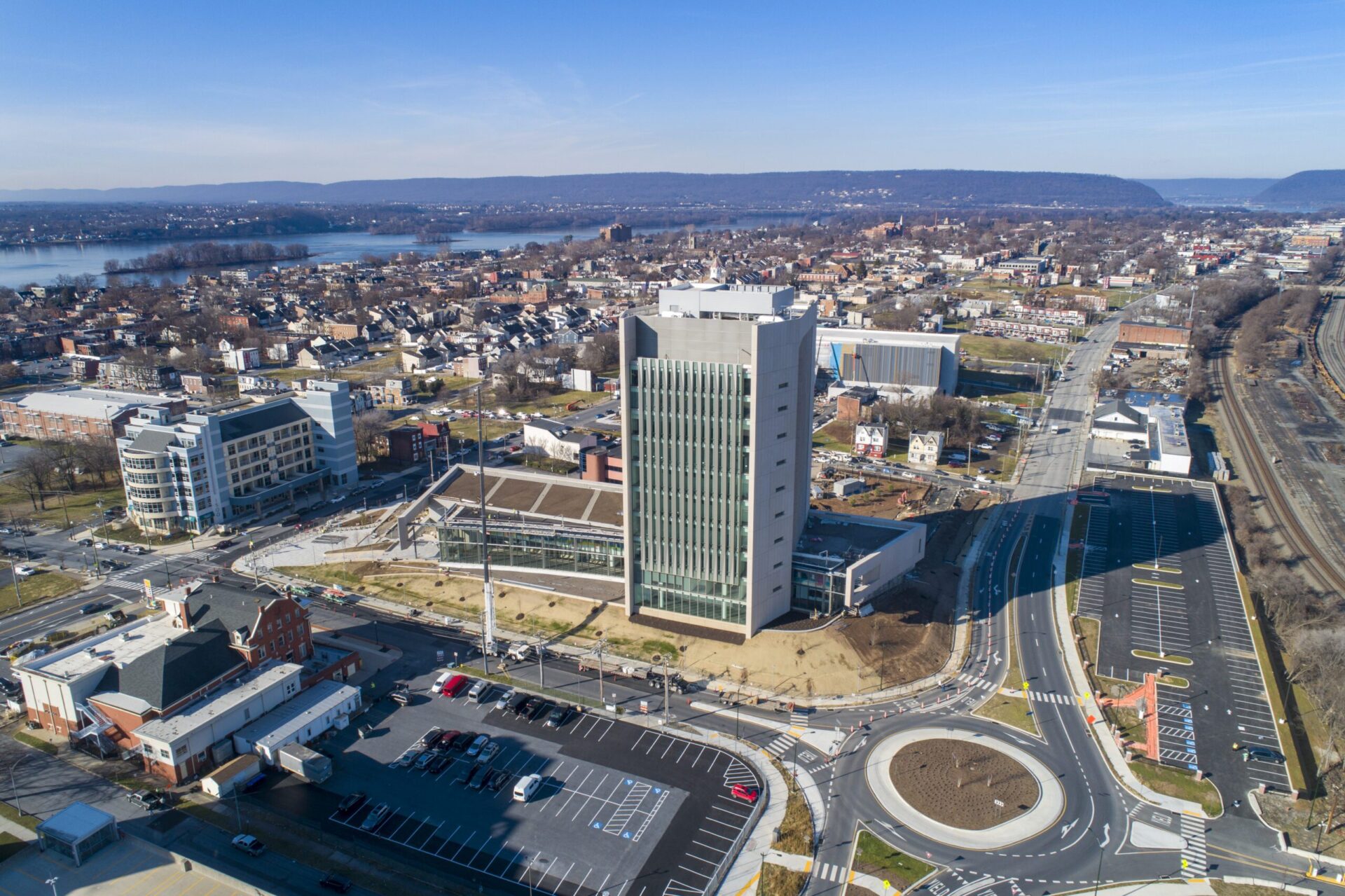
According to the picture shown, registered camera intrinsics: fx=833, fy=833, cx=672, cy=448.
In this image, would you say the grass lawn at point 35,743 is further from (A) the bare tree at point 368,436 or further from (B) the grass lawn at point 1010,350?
(B) the grass lawn at point 1010,350

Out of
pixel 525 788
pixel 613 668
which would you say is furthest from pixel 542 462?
pixel 525 788

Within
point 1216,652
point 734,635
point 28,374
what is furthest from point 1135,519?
point 28,374

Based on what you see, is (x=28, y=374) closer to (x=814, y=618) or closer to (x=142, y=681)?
(x=142, y=681)

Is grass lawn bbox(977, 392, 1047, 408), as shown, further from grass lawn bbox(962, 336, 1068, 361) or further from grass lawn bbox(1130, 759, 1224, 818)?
grass lawn bbox(1130, 759, 1224, 818)

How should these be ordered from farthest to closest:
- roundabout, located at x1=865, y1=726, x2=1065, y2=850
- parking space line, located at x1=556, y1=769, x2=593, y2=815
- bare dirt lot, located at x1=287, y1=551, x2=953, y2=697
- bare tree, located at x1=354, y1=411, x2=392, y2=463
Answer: bare tree, located at x1=354, y1=411, x2=392, y2=463 → bare dirt lot, located at x1=287, y1=551, x2=953, y2=697 → parking space line, located at x1=556, y1=769, x2=593, y2=815 → roundabout, located at x1=865, y1=726, x2=1065, y2=850

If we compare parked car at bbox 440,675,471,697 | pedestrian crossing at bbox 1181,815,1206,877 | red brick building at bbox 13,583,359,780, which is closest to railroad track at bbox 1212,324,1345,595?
pedestrian crossing at bbox 1181,815,1206,877
